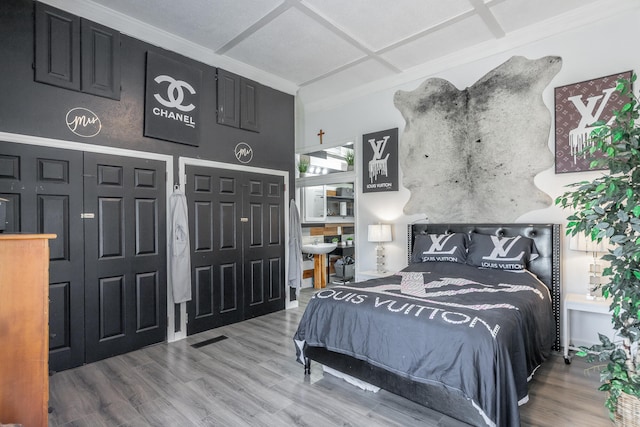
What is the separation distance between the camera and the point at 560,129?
331cm

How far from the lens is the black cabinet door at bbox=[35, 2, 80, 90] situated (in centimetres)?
280

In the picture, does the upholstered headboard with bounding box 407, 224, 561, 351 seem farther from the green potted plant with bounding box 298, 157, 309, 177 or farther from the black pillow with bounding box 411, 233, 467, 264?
the green potted plant with bounding box 298, 157, 309, 177

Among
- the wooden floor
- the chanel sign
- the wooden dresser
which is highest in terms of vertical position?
the chanel sign

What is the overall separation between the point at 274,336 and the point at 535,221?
3.06 metres

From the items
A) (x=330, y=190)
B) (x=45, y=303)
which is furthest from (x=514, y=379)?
(x=330, y=190)

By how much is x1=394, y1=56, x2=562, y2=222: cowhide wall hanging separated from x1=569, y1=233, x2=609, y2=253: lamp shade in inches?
19.7

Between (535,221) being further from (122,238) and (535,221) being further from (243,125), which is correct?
(122,238)

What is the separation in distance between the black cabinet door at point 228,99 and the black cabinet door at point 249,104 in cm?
6

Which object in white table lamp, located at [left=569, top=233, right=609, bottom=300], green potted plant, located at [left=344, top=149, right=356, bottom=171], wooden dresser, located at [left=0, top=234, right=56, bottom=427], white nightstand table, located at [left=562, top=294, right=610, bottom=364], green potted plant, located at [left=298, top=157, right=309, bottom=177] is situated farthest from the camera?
green potted plant, located at [left=298, top=157, right=309, bottom=177]

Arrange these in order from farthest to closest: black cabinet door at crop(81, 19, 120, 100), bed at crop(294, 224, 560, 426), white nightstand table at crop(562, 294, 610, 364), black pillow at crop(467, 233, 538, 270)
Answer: black pillow at crop(467, 233, 538, 270), black cabinet door at crop(81, 19, 120, 100), white nightstand table at crop(562, 294, 610, 364), bed at crop(294, 224, 560, 426)

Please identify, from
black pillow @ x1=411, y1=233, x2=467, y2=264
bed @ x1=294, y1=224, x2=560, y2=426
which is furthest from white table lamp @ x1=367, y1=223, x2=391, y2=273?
bed @ x1=294, y1=224, x2=560, y2=426

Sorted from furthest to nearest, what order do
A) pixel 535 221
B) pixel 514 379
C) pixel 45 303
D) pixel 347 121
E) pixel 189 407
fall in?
pixel 347 121, pixel 535 221, pixel 189 407, pixel 514 379, pixel 45 303

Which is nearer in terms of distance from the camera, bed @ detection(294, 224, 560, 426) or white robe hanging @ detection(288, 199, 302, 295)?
bed @ detection(294, 224, 560, 426)

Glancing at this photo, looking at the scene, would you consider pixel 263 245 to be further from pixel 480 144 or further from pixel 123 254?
pixel 480 144
